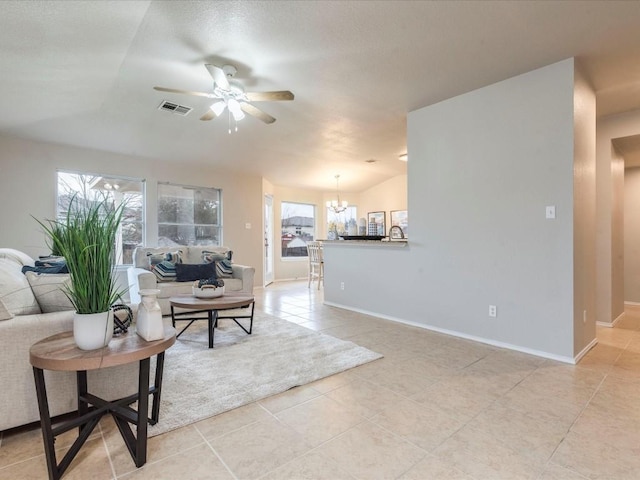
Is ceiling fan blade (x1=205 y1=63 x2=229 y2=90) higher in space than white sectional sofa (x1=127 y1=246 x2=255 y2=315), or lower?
higher

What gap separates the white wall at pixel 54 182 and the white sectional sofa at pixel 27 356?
3358 mm

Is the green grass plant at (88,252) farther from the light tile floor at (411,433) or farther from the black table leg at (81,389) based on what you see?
the light tile floor at (411,433)

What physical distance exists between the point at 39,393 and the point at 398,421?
1.76 metres

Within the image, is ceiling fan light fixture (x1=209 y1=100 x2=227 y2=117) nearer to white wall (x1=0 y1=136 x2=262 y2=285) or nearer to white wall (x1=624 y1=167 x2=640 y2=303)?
white wall (x1=0 y1=136 x2=262 y2=285)

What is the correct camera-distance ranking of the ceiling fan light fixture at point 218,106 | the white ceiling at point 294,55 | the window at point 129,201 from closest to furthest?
1. the white ceiling at point 294,55
2. the ceiling fan light fixture at point 218,106
3. the window at point 129,201

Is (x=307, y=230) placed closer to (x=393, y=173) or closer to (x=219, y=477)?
(x=393, y=173)

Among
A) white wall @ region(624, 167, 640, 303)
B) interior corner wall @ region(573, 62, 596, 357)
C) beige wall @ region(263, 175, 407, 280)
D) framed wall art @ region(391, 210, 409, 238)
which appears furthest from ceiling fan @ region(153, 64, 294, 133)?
white wall @ region(624, 167, 640, 303)

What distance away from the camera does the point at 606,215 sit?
401 centimetres

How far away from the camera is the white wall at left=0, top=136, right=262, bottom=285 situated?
442 centimetres

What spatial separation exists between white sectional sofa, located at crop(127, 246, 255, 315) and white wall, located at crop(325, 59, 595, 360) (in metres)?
2.16

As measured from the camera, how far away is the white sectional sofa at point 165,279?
420 centimetres

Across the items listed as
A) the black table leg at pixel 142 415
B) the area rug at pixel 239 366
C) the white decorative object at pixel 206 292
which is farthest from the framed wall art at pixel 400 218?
the black table leg at pixel 142 415

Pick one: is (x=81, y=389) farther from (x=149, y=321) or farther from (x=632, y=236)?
(x=632, y=236)

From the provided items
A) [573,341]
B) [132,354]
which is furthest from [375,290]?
[132,354]
